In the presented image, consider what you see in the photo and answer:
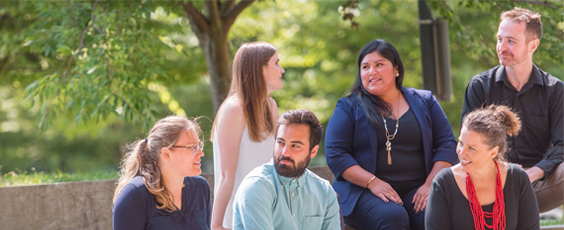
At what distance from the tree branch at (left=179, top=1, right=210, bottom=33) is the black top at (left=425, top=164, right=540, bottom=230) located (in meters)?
4.13

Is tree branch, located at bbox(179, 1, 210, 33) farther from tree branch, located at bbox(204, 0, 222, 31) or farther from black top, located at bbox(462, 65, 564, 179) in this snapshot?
black top, located at bbox(462, 65, 564, 179)

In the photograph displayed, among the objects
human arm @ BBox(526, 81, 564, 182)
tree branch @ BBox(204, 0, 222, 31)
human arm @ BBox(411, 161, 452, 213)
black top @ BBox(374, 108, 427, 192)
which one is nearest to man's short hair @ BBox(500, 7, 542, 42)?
human arm @ BBox(526, 81, 564, 182)

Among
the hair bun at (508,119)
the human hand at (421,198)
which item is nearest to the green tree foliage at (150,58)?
the human hand at (421,198)

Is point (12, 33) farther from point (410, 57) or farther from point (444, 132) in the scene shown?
point (410, 57)

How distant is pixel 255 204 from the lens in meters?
2.80

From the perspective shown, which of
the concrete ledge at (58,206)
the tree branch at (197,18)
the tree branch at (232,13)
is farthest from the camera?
the tree branch at (232,13)

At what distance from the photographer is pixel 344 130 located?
3.99 m

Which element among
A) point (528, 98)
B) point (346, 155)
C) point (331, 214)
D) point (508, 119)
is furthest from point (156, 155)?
point (528, 98)

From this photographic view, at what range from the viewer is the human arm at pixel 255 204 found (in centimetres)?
A: 278

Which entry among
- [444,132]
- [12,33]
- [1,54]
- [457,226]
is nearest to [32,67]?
[1,54]

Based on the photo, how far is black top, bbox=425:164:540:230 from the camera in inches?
125

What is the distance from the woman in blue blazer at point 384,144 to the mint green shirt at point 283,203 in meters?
0.67

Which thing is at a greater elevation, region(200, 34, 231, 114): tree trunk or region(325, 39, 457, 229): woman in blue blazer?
region(200, 34, 231, 114): tree trunk

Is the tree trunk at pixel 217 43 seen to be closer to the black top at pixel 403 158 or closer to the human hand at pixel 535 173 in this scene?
the black top at pixel 403 158
